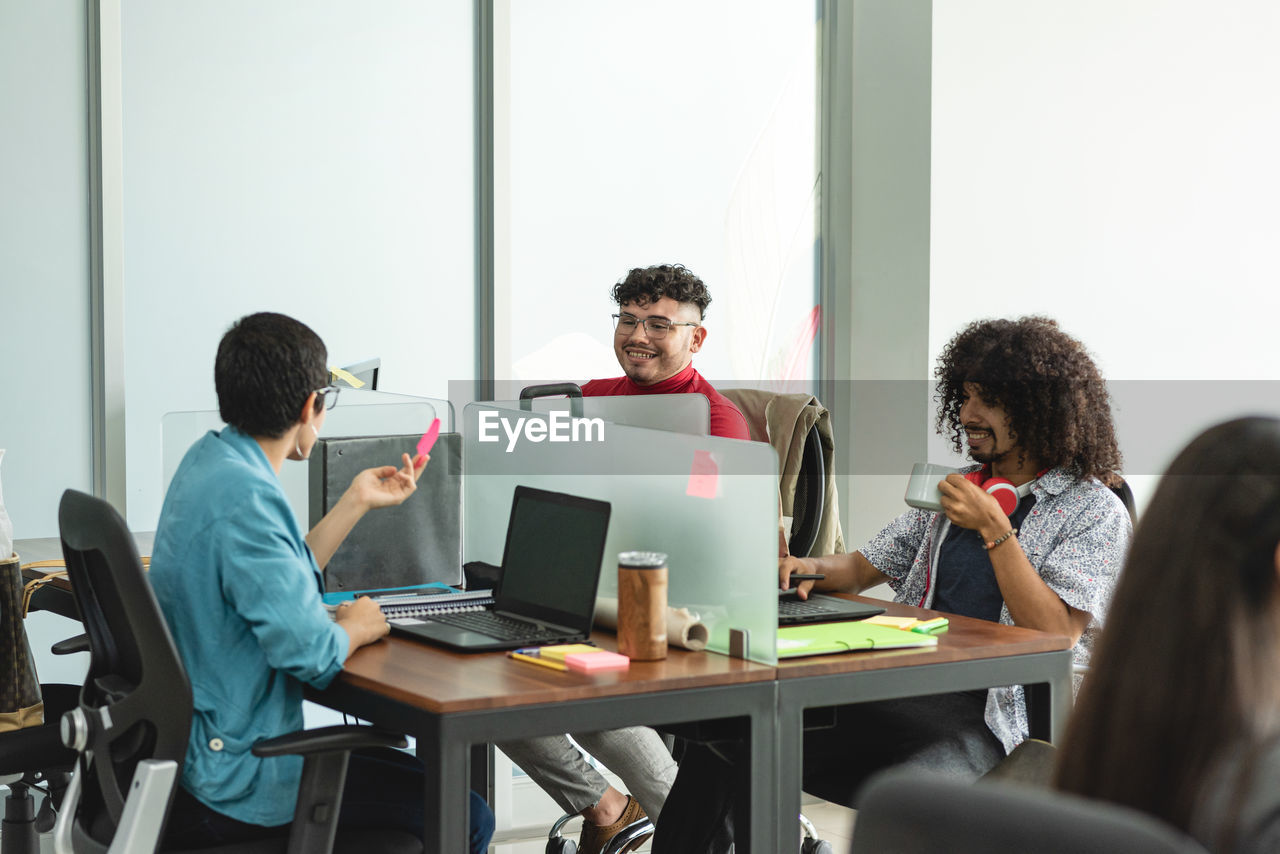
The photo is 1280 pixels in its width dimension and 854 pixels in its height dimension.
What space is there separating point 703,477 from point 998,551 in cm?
67

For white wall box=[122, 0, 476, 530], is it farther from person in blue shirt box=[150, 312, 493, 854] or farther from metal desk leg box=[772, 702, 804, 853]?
metal desk leg box=[772, 702, 804, 853]

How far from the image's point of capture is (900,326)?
4551 mm

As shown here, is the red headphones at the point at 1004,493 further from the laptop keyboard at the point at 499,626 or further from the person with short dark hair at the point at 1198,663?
the person with short dark hair at the point at 1198,663

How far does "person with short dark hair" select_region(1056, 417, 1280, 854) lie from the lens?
2.92ft

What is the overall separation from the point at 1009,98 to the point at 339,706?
132 inches

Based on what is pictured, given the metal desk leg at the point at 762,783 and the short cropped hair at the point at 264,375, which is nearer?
the metal desk leg at the point at 762,783

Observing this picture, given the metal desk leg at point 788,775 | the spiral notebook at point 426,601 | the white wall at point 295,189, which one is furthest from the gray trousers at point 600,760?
the white wall at point 295,189

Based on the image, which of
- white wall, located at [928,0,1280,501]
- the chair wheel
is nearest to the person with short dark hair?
the chair wheel

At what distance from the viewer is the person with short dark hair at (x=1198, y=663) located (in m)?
0.89

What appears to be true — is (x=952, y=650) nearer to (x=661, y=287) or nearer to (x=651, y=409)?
(x=651, y=409)

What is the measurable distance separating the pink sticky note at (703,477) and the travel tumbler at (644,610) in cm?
14

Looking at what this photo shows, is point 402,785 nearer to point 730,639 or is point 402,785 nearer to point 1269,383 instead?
point 730,639

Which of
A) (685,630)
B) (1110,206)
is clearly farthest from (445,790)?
(1110,206)

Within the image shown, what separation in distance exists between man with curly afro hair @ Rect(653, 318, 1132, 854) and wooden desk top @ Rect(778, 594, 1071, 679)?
0.10 m
